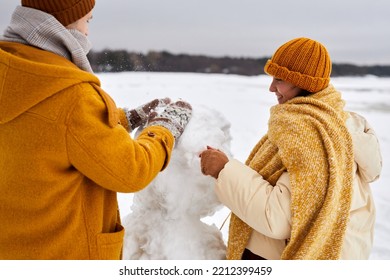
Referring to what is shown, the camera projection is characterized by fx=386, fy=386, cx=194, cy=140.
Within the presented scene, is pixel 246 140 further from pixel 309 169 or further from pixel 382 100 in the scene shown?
pixel 382 100

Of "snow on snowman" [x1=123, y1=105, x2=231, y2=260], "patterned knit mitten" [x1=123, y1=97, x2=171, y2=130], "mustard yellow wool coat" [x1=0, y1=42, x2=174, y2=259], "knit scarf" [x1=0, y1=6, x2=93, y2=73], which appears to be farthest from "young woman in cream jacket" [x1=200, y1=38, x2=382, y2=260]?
"knit scarf" [x1=0, y1=6, x2=93, y2=73]

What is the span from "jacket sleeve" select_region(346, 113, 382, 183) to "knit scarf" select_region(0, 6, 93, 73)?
46.1 inches

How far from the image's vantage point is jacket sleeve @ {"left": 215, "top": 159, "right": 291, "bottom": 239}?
5.20 ft

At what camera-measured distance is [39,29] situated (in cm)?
123

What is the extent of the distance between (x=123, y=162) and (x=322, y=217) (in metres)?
0.84

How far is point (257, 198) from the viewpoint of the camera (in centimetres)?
160

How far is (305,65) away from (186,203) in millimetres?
873

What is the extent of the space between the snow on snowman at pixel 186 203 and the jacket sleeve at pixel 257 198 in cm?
24

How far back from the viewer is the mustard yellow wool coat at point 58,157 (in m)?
1.20

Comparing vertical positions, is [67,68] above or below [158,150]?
above

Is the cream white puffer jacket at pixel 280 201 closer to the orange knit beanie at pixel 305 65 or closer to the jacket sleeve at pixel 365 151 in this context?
the jacket sleeve at pixel 365 151

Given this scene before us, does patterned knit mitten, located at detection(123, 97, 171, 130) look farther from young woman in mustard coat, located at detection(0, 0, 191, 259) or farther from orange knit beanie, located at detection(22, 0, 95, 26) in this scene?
orange knit beanie, located at detection(22, 0, 95, 26)
